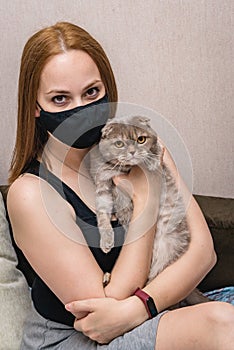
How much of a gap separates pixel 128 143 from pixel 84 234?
0.24m

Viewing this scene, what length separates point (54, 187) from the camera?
56.3 inches

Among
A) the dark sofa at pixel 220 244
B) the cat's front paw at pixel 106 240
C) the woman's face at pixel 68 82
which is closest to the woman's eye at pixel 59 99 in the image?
the woman's face at pixel 68 82

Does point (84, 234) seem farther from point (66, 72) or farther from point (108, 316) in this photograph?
point (66, 72)

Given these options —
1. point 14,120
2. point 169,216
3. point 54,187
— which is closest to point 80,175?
point 54,187

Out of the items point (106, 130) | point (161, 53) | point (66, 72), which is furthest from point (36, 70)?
point (161, 53)

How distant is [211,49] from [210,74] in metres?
0.08

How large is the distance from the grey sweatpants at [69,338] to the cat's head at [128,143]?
15.0 inches

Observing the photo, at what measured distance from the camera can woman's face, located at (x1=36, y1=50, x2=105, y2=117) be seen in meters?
1.40

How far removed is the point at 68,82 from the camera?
4.59 feet

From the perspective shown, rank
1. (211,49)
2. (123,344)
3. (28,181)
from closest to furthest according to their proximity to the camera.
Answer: (123,344)
(28,181)
(211,49)

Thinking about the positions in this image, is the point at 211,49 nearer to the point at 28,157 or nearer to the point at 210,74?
the point at 210,74

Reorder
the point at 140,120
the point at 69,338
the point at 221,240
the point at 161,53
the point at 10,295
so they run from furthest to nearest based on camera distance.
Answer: the point at 161,53, the point at 221,240, the point at 10,295, the point at 140,120, the point at 69,338

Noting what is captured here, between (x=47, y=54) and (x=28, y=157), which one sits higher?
(x=47, y=54)

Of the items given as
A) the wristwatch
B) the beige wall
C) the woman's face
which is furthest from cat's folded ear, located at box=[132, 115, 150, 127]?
the beige wall
